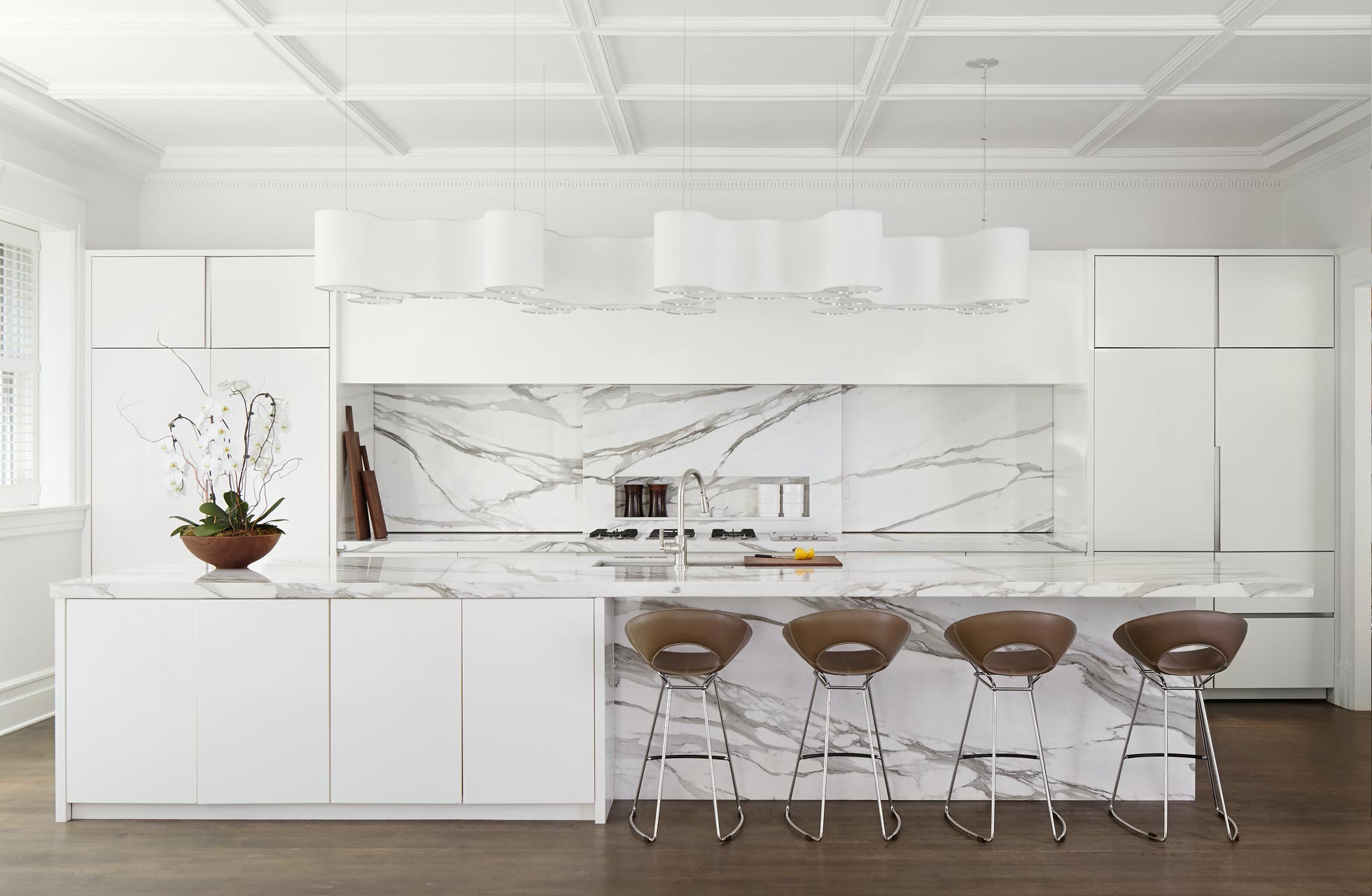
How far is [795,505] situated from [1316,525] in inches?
104

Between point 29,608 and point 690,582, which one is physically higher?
point 690,582

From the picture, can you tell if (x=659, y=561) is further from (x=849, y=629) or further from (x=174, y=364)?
(x=174, y=364)

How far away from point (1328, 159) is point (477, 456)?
4.80 m

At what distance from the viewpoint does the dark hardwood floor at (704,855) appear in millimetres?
2932

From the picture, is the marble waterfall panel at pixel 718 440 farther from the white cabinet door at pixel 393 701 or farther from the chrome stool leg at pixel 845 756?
the white cabinet door at pixel 393 701

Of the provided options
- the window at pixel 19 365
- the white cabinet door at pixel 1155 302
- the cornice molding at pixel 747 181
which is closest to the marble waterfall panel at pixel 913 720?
the white cabinet door at pixel 1155 302

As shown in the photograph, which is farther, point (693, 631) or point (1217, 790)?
point (1217, 790)

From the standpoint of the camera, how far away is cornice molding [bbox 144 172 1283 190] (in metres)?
5.38

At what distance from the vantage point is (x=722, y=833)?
3.29m

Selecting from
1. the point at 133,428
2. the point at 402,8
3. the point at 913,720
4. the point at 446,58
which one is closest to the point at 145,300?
the point at 133,428

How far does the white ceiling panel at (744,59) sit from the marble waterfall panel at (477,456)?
1985 millimetres

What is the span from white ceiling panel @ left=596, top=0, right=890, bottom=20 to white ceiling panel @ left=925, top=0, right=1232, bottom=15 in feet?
0.79

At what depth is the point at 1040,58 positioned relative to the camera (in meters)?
4.02

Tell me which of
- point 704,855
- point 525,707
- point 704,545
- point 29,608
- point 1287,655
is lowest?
point 704,855
